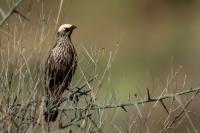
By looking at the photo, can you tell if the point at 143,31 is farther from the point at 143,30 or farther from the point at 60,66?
the point at 60,66

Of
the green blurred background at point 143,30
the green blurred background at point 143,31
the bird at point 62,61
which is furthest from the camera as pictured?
the green blurred background at point 143,30

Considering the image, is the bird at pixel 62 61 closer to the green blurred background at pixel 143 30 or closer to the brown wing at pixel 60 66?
the brown wing at pixel 60 66

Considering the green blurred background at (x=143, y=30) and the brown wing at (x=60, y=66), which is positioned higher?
the green blurred background at (x=143, y=30)

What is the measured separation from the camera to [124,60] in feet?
78.1

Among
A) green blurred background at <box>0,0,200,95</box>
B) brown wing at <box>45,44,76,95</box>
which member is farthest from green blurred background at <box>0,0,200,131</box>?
brown wing at <box>45,44,76,95</box>

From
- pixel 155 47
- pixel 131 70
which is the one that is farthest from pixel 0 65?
pixel 155 47

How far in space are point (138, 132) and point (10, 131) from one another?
3.08 ft

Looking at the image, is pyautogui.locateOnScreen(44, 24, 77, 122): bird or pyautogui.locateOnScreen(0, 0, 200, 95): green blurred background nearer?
pyautogui.locateOnScreen(44, 24, 77, 122): bird

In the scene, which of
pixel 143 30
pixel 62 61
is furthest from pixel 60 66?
pixel 143 30

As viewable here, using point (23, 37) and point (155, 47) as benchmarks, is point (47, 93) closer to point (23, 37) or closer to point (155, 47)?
point (23, 37)

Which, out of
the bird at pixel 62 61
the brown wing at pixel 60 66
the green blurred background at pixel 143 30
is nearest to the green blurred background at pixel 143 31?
the green blurred background at pixel 143 30

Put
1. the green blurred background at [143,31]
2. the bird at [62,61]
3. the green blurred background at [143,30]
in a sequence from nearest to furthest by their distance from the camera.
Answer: the bird at [62,61] < the green blurred background at [143,31] < the green blurred background at [143,30]

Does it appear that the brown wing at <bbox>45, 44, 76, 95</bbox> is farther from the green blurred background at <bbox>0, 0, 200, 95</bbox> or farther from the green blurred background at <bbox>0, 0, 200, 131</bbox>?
the green blurred background at <bbox>0, 0, 200, 95</bbox>

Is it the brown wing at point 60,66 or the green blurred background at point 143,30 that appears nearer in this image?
the brown wing at point 60,66
